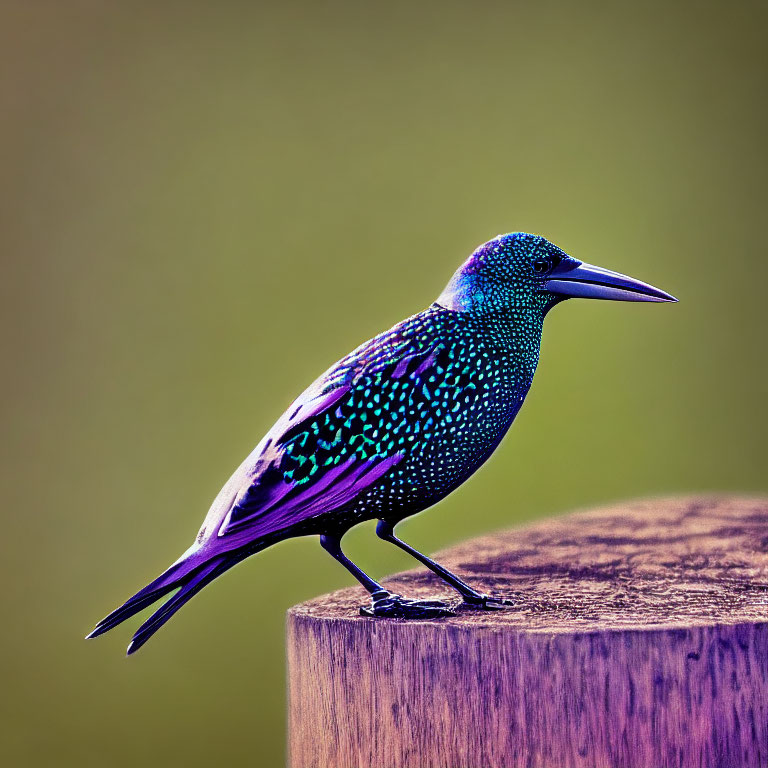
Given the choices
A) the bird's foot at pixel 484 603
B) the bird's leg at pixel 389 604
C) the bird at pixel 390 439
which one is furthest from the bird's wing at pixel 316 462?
the bird's foot at pixel 484 603

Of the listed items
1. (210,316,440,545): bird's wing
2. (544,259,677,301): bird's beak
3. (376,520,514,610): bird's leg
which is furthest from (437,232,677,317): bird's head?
(376,520,514,610): bird's leg

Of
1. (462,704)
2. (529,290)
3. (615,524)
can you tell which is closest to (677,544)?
(615,524)

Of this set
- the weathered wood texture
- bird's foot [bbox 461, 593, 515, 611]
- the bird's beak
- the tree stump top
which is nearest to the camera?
the weathered wood texture

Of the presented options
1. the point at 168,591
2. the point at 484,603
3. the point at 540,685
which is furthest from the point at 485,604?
the point at 168,591

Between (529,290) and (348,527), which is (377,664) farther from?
(529,290)

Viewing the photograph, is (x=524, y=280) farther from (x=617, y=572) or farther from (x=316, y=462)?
(x=617, y=572)

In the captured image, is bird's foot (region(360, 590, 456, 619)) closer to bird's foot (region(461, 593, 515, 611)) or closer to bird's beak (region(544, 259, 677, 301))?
bird's foot (region(461, 593, 515, 611))

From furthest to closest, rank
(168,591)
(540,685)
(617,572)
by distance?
(617,572)
(168,591)
(540,685)
